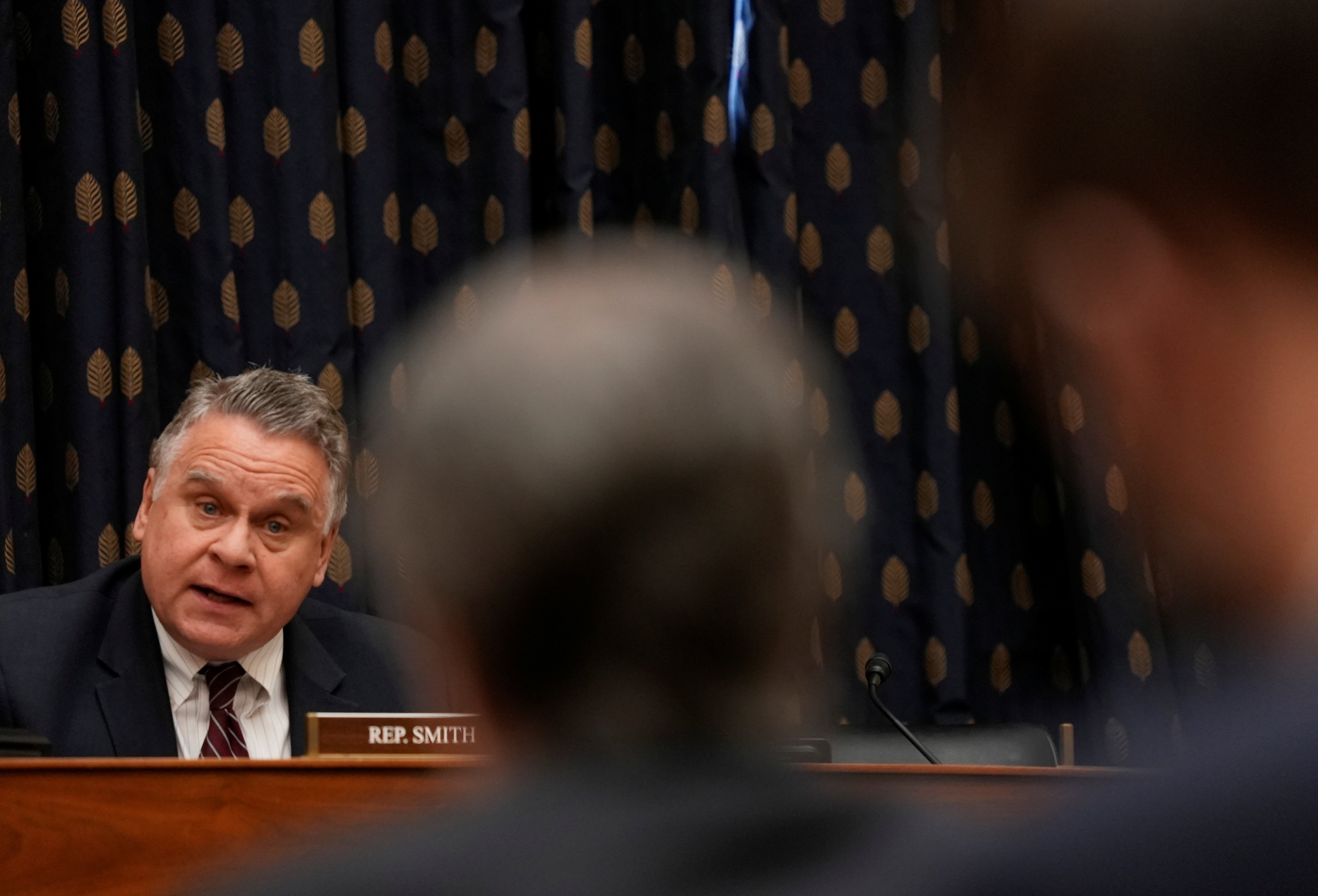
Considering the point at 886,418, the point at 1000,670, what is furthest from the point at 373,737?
the point at 1000,670

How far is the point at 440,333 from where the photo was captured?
75 centimetres

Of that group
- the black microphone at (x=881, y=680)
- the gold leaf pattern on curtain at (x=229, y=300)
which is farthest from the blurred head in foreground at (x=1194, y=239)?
the gold leaf pattern on curtain at (x=229, y=300)

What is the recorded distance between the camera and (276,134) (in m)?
3.45

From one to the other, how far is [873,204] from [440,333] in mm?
3187

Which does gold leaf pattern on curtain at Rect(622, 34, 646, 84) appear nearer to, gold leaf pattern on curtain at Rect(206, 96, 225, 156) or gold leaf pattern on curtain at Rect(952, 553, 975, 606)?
gold leaf pattern on curtain at Rect(206, 96, 225, 156)

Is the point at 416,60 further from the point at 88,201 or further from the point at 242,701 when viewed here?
the point at 242,701

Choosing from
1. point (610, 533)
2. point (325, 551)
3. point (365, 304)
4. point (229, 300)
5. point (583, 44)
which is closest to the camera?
point (610, 533)

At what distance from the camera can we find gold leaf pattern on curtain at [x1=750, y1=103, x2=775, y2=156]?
3.68 meters

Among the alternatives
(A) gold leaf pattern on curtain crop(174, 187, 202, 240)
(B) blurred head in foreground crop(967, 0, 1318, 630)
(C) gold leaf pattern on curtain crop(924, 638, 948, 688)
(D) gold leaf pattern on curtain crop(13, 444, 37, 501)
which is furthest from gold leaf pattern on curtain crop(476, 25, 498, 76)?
(B) blurred head in foreground crop(967, 0, 1318, 630)

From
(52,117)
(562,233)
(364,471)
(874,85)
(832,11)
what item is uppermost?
(832,11)

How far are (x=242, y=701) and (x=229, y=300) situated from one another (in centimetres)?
110

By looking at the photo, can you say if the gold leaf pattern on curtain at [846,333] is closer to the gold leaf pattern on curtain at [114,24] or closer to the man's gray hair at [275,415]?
the man's gray hair at [275,415]

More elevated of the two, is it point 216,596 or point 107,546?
point 107,546

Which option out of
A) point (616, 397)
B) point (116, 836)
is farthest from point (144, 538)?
point (616, 397)
